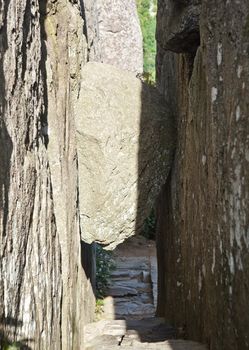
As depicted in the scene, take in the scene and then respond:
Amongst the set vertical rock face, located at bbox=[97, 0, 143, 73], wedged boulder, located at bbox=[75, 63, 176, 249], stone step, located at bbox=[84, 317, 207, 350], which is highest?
vertical rock face, located at bbox=[97, 0, 143, 73]

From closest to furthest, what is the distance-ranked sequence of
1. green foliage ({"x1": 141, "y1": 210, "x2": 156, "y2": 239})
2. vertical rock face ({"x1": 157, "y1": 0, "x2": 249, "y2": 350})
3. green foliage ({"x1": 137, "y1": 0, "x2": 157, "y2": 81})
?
vertical rock face ({"x1": 157, "y1": 0, "x2": 249, "y2": 350}) → green foliage ({"x1": 141, "y1": 210, "x2": 156, "y2": 239}) → green foliage ({"x1": 137, "y1": 0, "x2": 157, "y2": 81})

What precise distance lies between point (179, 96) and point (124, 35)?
8659mm

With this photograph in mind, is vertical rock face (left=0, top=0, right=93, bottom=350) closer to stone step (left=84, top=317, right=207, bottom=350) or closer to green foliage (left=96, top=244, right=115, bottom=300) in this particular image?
stone step (left=84, top=317, right=207, bottom=350)

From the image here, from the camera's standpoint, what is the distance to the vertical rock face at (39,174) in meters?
3.16

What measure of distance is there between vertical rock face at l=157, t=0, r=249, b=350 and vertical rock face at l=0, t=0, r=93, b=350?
1.29m

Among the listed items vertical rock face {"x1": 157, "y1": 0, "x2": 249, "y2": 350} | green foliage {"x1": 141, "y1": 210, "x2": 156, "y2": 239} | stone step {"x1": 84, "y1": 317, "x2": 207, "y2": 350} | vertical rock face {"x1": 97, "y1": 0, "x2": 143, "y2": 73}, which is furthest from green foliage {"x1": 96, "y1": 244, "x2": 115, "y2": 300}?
vertical rock face {"x1": 97, "y1": 0, "x2": 143, "y2": 73}

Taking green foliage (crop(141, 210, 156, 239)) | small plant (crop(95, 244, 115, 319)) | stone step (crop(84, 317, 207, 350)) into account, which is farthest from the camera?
green foliage (crop(141, 210, 156, 239))

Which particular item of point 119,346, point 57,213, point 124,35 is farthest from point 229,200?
point 124,35

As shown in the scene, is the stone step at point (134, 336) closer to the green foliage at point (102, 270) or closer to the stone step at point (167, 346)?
the stone step at point (167, 346)

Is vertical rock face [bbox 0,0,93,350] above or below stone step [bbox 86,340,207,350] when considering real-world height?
above

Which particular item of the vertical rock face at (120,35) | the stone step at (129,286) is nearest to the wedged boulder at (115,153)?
the stone step at (129,286)

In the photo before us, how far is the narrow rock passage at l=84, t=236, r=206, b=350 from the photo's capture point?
5613mm

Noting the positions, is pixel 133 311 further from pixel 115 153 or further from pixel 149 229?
pixel 149 229

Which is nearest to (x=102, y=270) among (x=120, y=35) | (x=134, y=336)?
(x=134, y=336)
